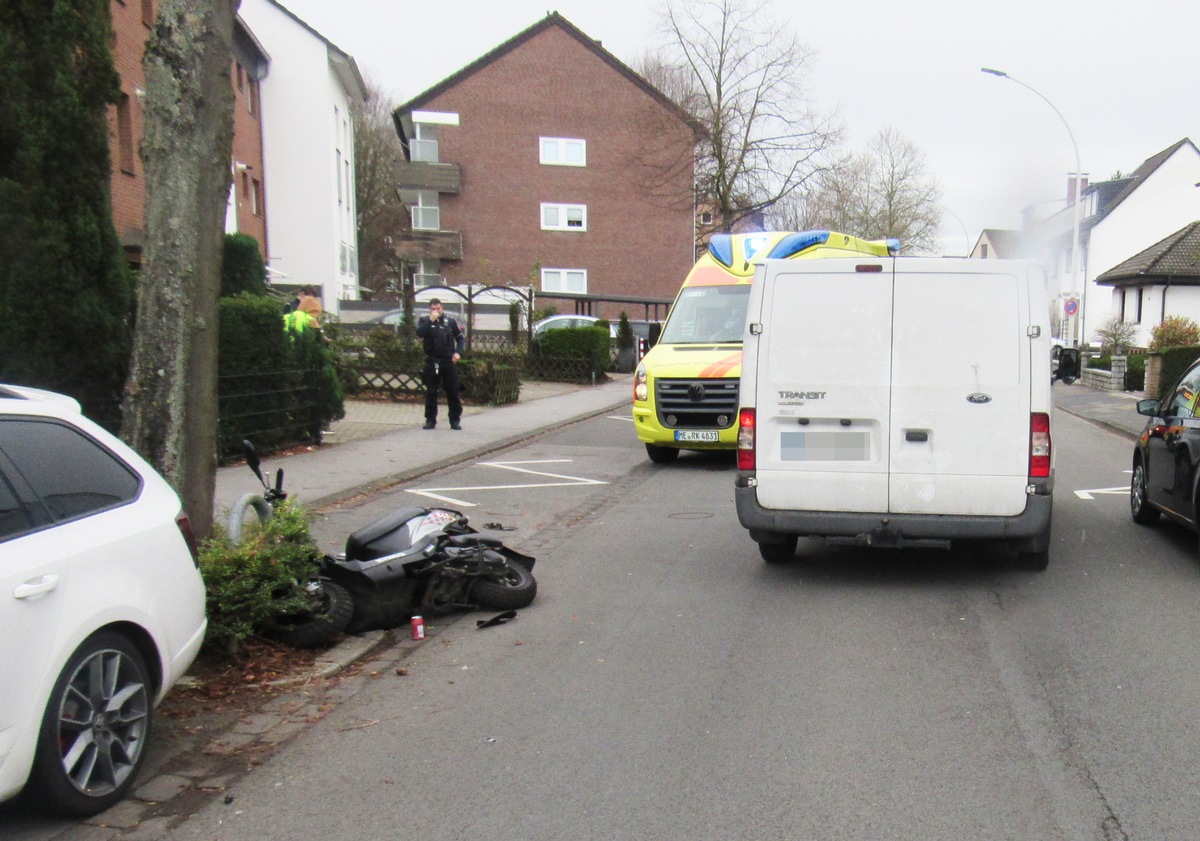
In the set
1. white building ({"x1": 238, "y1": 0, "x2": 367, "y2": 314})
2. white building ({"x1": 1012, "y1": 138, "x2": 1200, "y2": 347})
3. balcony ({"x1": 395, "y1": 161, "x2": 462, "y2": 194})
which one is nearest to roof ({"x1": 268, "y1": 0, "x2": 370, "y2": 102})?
white building ({"x1": 238, "y1": 0, "x2": 367, "y2": 314})

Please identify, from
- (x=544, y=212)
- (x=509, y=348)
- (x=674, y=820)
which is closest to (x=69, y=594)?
(x=674, y=820)

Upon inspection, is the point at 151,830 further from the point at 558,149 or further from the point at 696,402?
the point at 558,149

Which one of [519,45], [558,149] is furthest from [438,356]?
[519,45]

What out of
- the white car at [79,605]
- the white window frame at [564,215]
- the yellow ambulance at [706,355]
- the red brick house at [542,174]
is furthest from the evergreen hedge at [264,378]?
the white window frame at [564,215]

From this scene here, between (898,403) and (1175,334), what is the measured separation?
31.2 metres

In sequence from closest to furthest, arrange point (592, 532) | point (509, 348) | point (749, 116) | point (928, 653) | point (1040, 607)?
point (928, 653) → point (1040, 607) → point (592, 532) → point (509, 348) → point (749, 116)

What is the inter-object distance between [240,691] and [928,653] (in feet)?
11.5

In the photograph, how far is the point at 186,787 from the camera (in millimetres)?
4352

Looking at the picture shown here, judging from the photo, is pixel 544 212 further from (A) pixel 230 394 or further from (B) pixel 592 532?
(B) pixel 592 532

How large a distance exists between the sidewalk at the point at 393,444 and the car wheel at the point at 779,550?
136 inches

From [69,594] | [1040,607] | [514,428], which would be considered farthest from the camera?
[514,428]

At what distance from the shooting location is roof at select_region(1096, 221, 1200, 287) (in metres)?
44.7

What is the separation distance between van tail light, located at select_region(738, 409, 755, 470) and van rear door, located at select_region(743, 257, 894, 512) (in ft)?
0.14

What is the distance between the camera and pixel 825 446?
7562mm
